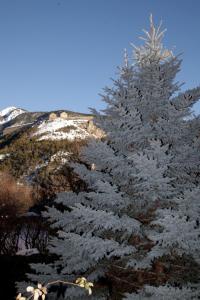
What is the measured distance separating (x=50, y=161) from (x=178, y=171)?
222 feet

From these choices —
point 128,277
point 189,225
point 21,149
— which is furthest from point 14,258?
point 21,149

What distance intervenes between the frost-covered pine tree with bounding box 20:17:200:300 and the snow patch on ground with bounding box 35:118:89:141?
250 ft

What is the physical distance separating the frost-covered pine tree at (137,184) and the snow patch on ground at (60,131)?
3002 inches

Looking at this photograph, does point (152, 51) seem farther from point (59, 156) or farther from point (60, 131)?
point (60, 131)

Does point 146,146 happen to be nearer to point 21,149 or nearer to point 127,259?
point 127,259

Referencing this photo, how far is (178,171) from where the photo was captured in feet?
23.4

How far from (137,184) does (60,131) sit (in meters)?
92.2

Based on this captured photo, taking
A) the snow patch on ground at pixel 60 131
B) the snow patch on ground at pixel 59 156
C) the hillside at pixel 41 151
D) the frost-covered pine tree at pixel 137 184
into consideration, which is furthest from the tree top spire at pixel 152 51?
the snow patch on ground at pixel 60 131

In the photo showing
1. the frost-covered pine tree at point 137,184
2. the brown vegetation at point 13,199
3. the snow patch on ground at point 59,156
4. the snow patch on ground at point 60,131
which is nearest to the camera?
the frost-covered pine tree at point 137,184

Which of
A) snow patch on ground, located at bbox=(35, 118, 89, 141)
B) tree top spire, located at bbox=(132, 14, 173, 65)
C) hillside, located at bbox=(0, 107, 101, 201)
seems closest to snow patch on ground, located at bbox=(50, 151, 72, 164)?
hillside, located at bbox=(0, 107, 101, 201)

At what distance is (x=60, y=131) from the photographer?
320 ft

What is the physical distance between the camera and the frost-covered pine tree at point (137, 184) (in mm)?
6016

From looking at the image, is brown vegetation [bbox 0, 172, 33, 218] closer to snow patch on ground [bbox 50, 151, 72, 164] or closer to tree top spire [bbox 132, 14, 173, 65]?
tree top spire [bbox 132, 14, 173, 65]

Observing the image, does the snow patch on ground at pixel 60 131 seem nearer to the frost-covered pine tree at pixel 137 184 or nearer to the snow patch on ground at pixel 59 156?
the snow patch on ground at pixel 59 156
